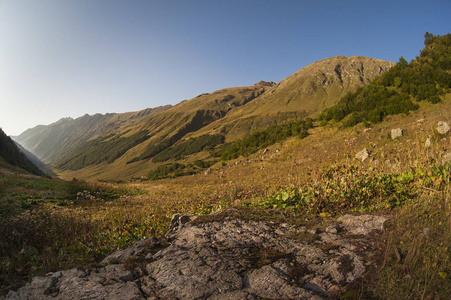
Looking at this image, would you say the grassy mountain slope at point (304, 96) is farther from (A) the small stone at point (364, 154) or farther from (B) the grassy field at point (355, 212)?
(B) the grassy field at point (355, 212)

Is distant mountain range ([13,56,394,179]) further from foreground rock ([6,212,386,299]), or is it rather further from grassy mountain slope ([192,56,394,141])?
foreground rock ([6,212,386,299])

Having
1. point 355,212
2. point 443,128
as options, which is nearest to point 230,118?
point 443,128

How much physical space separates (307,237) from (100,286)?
3.26 metres

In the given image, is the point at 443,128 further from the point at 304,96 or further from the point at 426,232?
the point at 304,96

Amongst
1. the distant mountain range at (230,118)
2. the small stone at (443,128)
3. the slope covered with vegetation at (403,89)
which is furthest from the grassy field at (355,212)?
the distant mountain range at (230,118)

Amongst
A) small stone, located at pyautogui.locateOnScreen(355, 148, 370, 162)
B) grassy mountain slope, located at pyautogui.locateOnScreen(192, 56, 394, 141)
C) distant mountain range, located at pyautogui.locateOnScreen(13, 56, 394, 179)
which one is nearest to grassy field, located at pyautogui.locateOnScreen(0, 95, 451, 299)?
small stone, located at pyautogui.locateOnScreen(355, 148, 370, 162)

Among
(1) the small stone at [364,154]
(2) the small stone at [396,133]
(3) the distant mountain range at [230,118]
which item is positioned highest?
(3) the distant mountain range at [230,118]

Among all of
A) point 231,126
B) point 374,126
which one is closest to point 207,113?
point 231,126

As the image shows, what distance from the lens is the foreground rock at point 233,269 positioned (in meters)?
2.58

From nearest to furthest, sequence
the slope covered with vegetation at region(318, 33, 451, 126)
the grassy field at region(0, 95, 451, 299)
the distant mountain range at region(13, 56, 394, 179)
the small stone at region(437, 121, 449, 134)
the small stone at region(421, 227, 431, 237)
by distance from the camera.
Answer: the grassy field at region(0, 95, 451, 299) → the small stone at region(421, 227, 431, 237) → the small stone at region(437, 121, 449, 134) → the slope covered with vegetation at region(318, 33, 451, 126) → the distant mountain range at region(13, 56, 394, 179)

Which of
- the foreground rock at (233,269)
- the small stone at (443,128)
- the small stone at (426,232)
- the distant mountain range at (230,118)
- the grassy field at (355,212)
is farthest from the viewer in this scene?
the distant mountain range at (230,118)

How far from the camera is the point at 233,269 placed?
3000 millimetres

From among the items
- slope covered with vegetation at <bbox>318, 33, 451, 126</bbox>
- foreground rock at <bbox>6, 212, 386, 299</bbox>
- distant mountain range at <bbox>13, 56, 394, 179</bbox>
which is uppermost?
distant mountain range at <bbox>13, 56, 394, 179</bbox>

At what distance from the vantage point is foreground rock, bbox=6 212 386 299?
8.45ft
